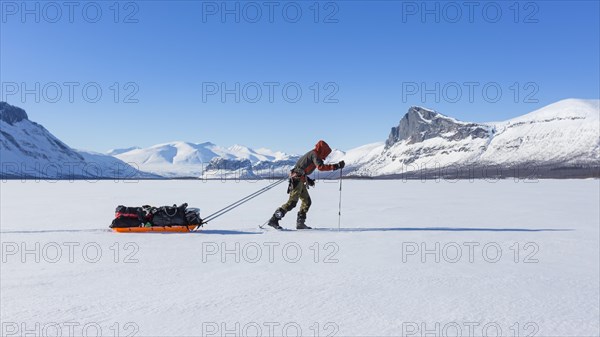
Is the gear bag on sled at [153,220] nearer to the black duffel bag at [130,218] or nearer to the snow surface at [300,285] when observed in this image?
the black duffel bag at [130,218]

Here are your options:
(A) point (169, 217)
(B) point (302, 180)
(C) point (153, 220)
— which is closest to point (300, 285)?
(A) point (169, 217)

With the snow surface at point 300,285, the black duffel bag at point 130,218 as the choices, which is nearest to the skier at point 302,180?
the snow surface at point 300,285

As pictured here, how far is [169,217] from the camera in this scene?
31.1 ft

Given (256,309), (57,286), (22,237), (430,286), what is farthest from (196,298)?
(22,237)

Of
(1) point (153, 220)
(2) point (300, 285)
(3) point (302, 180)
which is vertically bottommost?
(2) point (300, 285)

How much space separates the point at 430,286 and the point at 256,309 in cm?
213

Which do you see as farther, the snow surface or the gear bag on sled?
the gear bag on sled

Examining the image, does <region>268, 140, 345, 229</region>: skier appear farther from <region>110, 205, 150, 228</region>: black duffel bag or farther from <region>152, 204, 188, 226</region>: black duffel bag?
<region>110, 205, 150, 228</region>: black duffel bag

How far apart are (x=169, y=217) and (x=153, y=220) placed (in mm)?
362

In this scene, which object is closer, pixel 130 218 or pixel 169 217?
pixel 130 218

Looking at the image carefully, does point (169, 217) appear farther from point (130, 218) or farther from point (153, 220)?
point (130, 218)

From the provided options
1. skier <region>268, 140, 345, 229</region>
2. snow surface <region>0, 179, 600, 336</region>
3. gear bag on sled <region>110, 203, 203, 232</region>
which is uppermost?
skier <region>268, 140, 345, 229</region>

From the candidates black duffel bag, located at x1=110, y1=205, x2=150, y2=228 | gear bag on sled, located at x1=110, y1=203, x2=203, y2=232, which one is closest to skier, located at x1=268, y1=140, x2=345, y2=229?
gear bag on sled, located at x1=110, y1=203, x2=203, y2=232

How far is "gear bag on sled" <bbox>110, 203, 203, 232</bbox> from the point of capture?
927 centimetres
